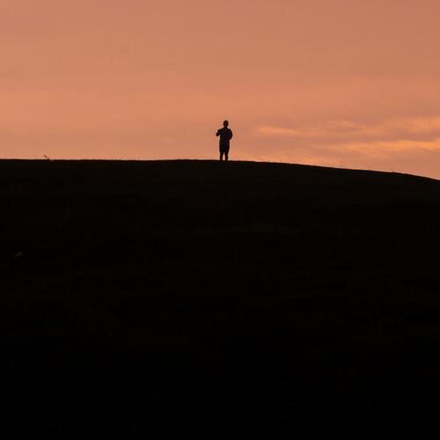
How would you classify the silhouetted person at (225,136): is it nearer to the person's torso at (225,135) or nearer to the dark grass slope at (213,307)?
the person's torso at (225,135)

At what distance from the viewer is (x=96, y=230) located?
3825 cm

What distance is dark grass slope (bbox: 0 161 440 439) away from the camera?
60.5ft

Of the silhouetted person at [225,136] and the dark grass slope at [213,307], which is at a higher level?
the silhouetted person at [225,136]

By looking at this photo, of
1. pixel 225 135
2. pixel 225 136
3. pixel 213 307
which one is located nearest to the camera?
pixel 213 307

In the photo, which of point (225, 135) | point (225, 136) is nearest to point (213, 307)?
point (225, 135)

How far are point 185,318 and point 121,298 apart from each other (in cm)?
275

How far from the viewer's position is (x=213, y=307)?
25641mm

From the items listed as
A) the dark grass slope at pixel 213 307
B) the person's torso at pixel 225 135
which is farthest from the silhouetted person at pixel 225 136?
the dark grass slope at pixel 213 307

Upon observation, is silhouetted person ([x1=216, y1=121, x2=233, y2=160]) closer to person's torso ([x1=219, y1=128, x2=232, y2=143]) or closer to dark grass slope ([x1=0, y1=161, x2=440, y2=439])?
person's torso ([x1=219, y1=128, x2=232, y2=143])

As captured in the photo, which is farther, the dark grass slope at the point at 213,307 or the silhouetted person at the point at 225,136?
the silhouetted person at the point at 225,136

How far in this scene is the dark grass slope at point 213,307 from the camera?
18438 mm

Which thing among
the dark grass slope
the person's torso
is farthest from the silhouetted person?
the dark grass slope

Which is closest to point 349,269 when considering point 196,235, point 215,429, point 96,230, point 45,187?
point 196,235

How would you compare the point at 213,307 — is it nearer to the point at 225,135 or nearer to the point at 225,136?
the point at 225,135
